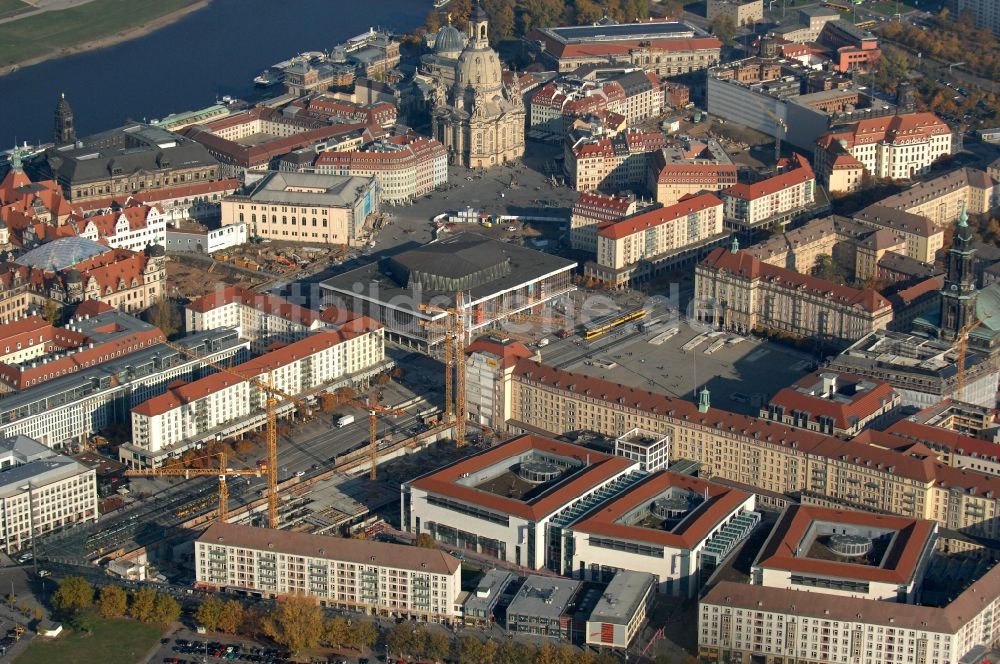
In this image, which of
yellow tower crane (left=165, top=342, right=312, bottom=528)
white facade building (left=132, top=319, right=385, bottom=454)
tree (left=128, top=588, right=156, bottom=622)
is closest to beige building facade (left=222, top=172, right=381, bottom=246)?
white facade building (left=132, top=319, right=385, bottom=454)

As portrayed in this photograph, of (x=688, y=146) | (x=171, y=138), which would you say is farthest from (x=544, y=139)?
(x=171, y=138)

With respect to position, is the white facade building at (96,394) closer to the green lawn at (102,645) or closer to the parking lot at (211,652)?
the green lawn at (102,645)

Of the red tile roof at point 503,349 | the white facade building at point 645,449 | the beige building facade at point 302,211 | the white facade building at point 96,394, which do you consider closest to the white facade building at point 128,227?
the beige building facade at point 302,211

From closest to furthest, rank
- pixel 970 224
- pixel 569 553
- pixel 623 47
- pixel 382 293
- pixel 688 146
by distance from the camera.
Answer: pixel 569 553 < pixel 382 293 < pixel 970 224 < pixel 688 146 < pixel 623 47

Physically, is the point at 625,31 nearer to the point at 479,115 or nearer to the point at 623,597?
the point at 479,115

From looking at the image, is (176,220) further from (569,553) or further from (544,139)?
(569,553)

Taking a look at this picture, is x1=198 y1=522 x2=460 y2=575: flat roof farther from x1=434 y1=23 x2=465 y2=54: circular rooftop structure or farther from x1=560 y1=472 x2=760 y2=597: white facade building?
x1=434 y1=23 x2=465 y2=54: circular rooftop structure
